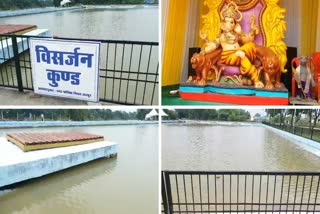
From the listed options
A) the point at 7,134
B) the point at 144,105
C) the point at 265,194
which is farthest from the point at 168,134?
the point at 7,134

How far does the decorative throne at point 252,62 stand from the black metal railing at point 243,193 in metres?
0.41

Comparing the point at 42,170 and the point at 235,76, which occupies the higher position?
the point at 235,76

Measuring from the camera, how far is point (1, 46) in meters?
1.90

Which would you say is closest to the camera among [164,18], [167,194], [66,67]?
[66,67]

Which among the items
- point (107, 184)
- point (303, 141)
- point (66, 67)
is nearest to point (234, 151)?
point (303, 141)

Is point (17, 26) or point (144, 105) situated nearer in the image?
point (144, 105)

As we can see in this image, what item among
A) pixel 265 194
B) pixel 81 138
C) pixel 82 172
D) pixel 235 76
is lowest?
pixel 265 194

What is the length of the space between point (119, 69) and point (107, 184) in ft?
1.91

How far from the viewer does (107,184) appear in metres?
1.84

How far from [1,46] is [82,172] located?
2.54ft

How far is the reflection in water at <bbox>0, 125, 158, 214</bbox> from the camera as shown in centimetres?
175

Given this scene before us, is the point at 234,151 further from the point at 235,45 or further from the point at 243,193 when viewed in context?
the point at 235,45

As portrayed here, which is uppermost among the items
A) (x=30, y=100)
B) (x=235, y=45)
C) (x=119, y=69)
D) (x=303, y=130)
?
(x=235, y=45)

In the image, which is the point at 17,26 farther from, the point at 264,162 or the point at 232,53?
the point at 264,162
